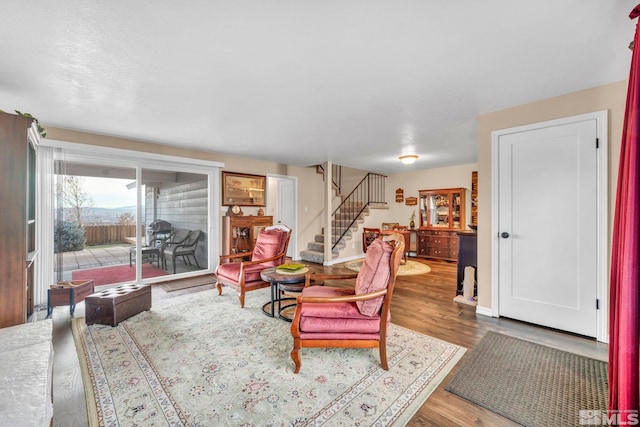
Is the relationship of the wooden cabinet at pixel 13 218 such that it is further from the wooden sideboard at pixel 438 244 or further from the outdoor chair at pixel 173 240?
the wooden sideboard at pixel 438 244

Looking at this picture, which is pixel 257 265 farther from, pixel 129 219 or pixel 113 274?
pixel 113 274

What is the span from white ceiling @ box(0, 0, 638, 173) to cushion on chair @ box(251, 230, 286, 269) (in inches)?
63.8

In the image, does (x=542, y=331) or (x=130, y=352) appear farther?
(x=542, y=331)

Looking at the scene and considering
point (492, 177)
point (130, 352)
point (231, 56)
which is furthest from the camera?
point (492, 177)

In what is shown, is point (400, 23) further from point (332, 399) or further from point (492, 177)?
point (332, 399)

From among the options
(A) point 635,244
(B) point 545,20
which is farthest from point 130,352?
(B) point 545,20

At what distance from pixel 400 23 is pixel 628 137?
Result: 1385 mm

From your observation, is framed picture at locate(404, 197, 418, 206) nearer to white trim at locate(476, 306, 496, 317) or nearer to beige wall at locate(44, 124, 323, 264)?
beige wall at locate(44, 124, 323, 264)

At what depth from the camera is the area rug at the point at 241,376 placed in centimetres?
162

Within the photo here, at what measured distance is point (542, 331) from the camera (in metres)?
2.75

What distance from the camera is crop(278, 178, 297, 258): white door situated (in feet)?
22.0

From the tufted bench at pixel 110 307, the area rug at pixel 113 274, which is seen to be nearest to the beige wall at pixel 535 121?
the tufted bench at pixel 110 307

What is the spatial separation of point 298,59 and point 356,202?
235 inches

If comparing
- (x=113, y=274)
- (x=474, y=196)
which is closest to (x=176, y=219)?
(x=113, y=274)
